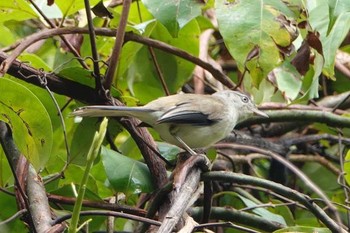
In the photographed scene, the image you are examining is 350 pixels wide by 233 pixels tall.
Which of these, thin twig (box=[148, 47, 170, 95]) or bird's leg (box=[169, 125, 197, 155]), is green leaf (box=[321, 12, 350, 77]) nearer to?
bird's leg (box=[169, 125, 197, 155])

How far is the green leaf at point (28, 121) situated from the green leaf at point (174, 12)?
44cm

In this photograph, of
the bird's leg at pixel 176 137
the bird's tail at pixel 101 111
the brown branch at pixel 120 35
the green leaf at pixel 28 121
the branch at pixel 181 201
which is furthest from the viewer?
the bird's leg at pixel 176 137

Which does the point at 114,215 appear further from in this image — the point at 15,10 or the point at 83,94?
the point at 15,10

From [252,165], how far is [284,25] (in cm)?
131

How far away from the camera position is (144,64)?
2926mm

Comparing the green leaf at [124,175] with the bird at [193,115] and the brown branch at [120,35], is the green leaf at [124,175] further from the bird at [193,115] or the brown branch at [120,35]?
the brown branch at [120,35]

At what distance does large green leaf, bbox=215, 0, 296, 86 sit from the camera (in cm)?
193

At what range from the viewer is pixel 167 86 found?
9.71ft

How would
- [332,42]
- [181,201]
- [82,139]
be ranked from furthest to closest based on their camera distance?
[82,139] → [332,42] → [181,201]

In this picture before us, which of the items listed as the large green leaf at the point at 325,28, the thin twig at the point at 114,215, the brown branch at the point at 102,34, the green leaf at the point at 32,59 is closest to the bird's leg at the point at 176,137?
the brown branch at the point at 102,34

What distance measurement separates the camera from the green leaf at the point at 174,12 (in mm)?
2131

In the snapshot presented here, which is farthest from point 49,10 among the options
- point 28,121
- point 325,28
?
point 325,28

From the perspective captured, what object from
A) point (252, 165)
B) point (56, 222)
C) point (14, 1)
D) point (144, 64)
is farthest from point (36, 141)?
point (252, 165)

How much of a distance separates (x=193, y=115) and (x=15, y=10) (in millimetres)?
723
